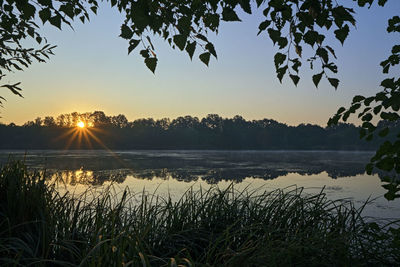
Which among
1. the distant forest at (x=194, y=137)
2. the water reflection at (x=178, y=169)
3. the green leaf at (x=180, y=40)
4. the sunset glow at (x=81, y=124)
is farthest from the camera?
the sunset glow at (x=81, y=124)

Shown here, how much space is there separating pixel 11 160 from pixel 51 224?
Answer: 2168mm

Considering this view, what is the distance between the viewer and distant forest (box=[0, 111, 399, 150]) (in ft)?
191

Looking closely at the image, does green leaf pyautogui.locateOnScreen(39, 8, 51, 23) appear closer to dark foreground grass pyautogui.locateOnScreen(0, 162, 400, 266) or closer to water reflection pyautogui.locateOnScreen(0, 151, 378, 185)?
dark foreground grass pyautogui.locateOnScreen(0, 162, 400, 266)

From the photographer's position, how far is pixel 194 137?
2633 inches

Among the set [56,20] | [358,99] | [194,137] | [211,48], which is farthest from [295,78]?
[194,137]

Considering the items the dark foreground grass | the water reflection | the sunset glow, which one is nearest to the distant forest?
the sunset glow

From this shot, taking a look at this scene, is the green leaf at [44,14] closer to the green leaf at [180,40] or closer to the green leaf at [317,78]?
the green leaf at [180,40]

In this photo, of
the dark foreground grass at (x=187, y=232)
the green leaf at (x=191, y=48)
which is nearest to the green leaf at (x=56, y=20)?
the green leaf at (x=191, y=48)

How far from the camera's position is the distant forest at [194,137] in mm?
58094

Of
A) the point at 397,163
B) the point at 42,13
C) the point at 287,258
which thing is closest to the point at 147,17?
the point at 42,13

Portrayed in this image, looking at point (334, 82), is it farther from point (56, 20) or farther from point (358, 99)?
point (56, 20)

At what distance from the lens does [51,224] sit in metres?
3.45

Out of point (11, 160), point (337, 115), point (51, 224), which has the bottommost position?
point (51, 224)

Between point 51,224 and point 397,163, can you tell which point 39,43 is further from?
point 397,163
